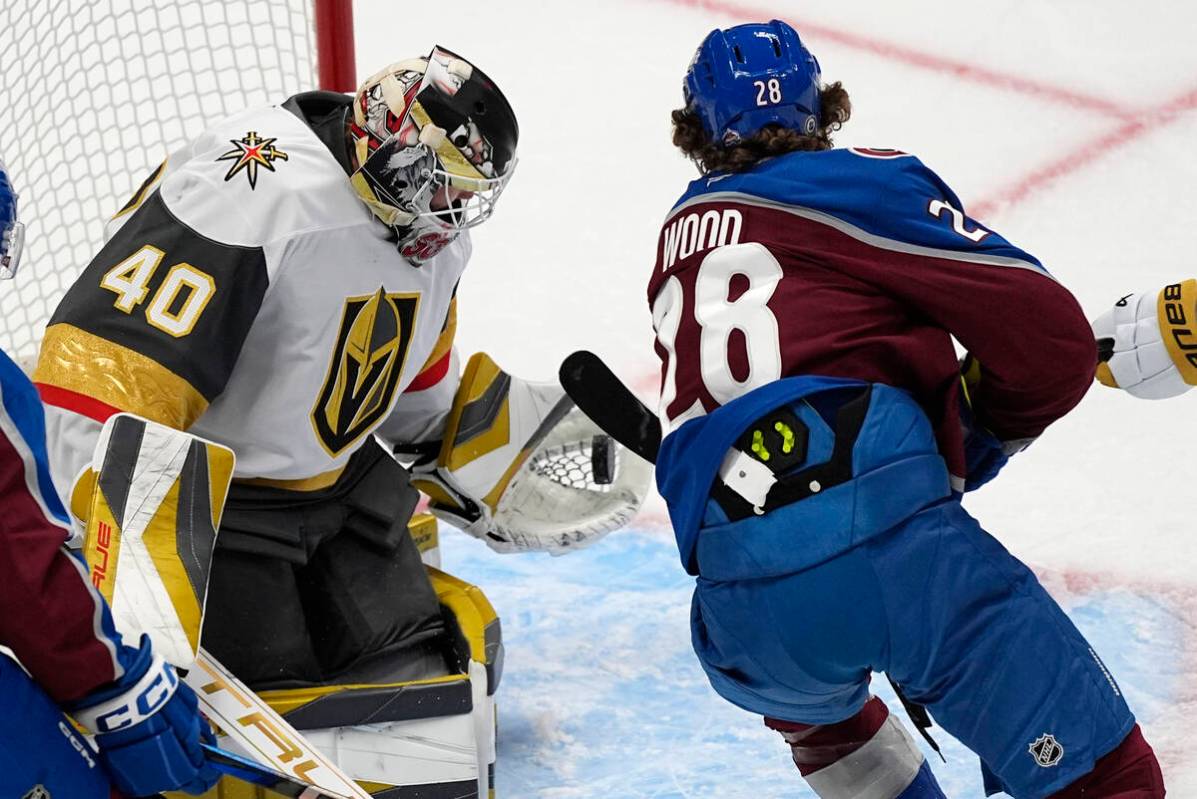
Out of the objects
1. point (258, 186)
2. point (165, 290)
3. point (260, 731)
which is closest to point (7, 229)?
point (165, 290)

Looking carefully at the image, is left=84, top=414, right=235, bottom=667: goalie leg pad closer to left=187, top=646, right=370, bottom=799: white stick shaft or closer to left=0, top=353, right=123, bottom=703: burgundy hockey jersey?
left=187, top=646, right=370, bottom=799: white stick shaft

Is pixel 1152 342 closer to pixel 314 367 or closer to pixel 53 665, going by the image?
pixel 314 367

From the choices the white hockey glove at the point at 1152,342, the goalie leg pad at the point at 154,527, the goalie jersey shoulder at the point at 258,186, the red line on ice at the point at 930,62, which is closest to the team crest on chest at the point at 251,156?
the goalie jersey shoulder at the point at 258,186

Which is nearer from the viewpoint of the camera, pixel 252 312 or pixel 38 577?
pixel 38 577

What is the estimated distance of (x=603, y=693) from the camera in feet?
9.00

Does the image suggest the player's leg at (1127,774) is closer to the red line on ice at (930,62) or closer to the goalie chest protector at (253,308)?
the goalie chest protector at (253,308)

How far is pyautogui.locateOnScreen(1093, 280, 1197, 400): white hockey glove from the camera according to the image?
199 centimetres

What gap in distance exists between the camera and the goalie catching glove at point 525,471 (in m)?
2.69

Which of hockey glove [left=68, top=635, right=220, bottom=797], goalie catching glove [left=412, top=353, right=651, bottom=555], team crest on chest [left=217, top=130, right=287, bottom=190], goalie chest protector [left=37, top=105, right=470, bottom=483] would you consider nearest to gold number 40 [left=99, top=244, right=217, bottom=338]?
goalie chest protector [left=37, top=105, right=470, bottom=483]

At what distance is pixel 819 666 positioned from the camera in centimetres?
183

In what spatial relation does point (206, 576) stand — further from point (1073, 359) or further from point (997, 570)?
point (1073, 359)

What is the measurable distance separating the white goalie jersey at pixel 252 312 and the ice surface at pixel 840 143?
70 centimetres

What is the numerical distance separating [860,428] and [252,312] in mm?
773

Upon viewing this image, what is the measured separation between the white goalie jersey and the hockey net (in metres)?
0.92
